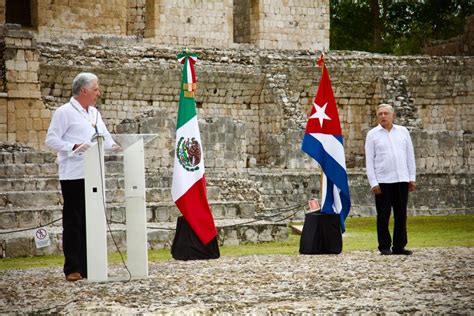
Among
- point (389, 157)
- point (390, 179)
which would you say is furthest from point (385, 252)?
point (389, 157)

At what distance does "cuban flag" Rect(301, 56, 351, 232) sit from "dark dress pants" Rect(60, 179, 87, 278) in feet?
14.0

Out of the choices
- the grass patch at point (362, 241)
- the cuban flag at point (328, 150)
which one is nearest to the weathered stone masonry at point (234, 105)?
the grass patch at point (362, 241)

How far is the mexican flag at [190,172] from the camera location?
561 inches

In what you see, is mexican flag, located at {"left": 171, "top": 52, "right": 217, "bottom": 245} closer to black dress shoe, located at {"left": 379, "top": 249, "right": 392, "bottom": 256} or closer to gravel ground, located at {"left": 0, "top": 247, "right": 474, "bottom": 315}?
gravel ground, located at {"left": 0, "top": 247, "right": 474, "bottom": 315}

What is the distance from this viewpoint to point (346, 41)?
49.7 m

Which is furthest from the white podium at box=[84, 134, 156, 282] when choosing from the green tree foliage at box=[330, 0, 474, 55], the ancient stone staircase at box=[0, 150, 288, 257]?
the green tree foliage at box=[330, 0, 474, 55]

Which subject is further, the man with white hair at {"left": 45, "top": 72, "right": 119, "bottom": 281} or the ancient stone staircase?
the ancient stone staircase

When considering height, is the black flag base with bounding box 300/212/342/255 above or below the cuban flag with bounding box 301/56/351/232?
below

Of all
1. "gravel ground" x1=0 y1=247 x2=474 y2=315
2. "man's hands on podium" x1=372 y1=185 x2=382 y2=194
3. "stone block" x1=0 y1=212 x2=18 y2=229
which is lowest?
"gravel ground" x1=0 y1=247 x2=474 y2=315

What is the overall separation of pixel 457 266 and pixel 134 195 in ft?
10.8

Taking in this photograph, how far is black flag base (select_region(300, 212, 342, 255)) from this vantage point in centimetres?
1466

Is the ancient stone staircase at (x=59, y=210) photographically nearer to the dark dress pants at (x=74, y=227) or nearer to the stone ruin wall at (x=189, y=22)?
the dark dress pants at (x=74, y=227)

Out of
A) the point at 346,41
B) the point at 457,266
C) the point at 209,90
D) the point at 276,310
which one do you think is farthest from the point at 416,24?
the point at 276,310

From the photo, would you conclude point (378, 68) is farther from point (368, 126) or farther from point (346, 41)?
point (346, 41)
